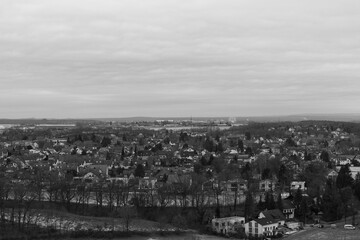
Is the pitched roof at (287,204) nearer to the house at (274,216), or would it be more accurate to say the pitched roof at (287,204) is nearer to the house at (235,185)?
the house at (274,216)

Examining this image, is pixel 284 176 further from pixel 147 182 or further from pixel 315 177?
pixel 147 182

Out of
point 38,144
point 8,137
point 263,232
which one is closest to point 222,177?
point 263,232

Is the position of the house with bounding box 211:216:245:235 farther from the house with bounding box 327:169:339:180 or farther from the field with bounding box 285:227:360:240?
the house with bounding box 327:169:339:180

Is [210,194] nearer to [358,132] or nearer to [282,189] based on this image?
[282,189]

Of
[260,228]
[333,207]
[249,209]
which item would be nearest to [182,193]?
[249,209]

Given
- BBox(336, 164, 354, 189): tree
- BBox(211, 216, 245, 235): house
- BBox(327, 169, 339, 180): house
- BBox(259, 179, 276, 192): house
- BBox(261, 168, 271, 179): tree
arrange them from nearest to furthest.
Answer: BBox(211, 216, 245, 235): house → BBox(336, 164, 354, 189): tree → BBox(259, 179, 276, 192): house → BBox(327, 169, 339, 180): house → BBox(261, 168, 271, 179): tree

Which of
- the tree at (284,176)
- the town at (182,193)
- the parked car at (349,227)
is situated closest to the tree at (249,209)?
the town at (182,193)

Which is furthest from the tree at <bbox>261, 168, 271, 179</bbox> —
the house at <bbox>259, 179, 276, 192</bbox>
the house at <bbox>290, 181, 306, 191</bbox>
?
the house at <bbox>290, 181, 306, 191</bbox>

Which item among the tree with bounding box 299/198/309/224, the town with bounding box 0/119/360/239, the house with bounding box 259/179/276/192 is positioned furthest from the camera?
the house with bounding box 259/179/276/192
